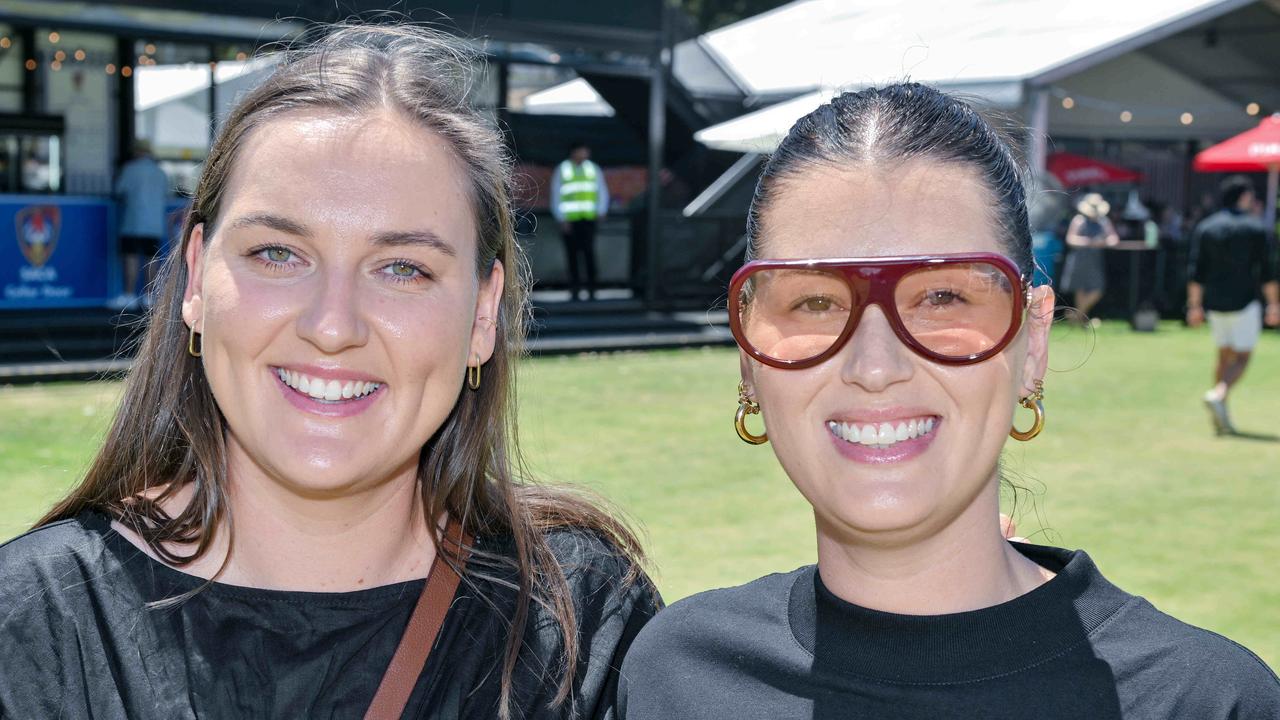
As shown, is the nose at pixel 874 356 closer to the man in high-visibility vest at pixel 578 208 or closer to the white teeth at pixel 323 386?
the white teeth at pixel 323 386

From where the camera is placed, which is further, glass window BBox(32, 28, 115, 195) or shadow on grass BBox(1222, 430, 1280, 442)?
glass window BBox(32, 28, 115, 195)

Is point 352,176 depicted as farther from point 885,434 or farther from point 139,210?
point 139,210

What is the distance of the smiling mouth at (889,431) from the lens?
2047 mm

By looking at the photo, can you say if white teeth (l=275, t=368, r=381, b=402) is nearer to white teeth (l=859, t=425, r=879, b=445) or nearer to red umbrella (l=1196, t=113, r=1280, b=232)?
white teeth (l=859, t=425, r=879, b=445)

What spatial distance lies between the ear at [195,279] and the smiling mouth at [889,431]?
119 centimetres

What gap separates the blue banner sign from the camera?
14945mm

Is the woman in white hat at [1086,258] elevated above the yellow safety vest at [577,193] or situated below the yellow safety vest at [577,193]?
below

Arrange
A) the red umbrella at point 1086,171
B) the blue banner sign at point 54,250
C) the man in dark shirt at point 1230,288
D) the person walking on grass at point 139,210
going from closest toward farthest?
1. the man in dark shirt at point 1230,288
2. the blue banner sign at point 54,250
3. the person walking on grass at point 139,210
4. the red umbrella at point 1086,171

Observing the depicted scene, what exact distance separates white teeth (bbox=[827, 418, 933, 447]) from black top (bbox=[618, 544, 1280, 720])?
0.27 m

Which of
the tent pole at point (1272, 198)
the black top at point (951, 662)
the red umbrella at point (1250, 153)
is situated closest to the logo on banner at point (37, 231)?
the black top at point (951, 662)

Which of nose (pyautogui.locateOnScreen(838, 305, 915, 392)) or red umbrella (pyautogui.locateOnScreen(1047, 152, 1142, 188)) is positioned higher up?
red umbrella (pyautogui.locateOnScreen(1047, 152, 1142, 188))

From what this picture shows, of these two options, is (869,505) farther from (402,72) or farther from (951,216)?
(402,72)

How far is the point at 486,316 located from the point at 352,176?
1.32 feet

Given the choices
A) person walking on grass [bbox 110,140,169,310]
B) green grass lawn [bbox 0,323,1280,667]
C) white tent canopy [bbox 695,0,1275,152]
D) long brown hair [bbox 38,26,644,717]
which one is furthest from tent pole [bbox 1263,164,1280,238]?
long brown hair [bbox 38,26,644,717]
